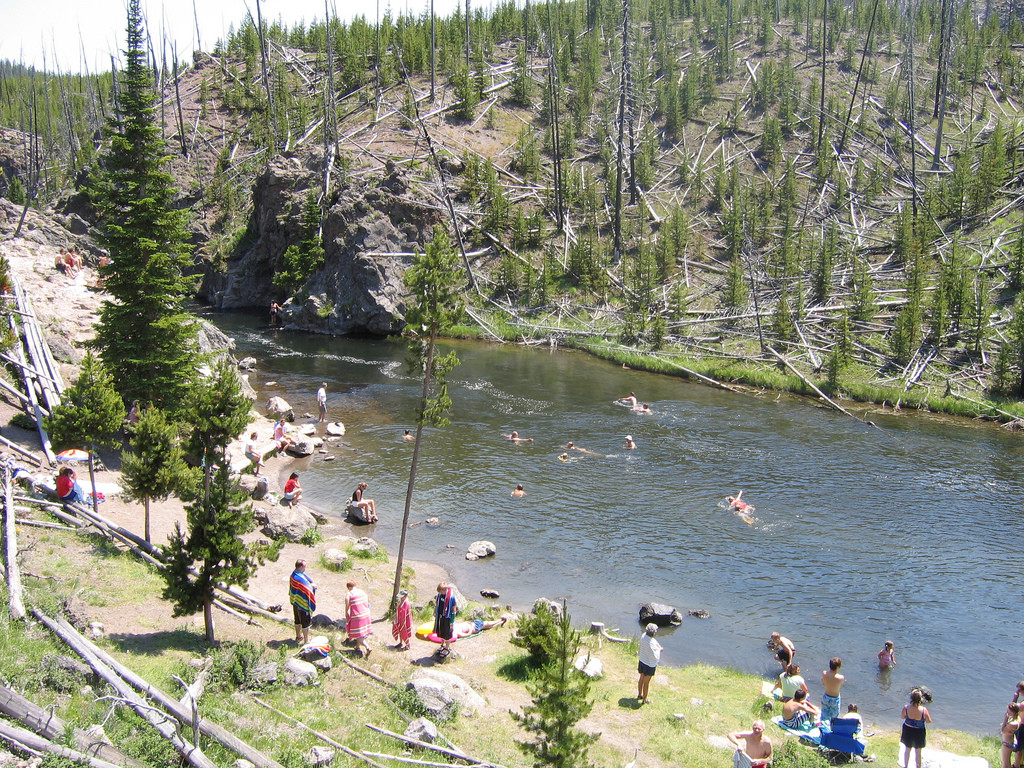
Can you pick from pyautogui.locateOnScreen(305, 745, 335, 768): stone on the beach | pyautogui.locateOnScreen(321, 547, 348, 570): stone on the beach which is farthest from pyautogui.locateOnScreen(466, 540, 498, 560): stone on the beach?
pyautogui.locateOnScreen(305, 745, 335, 768): stone on the beach

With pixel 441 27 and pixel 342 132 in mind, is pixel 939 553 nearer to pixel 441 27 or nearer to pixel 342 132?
pixel 342 132

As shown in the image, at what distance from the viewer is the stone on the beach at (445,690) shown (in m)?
13.7

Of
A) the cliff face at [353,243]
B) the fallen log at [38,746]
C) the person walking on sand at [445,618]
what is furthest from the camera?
the cliff face at [353,243]

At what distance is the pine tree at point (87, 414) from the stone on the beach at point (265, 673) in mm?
8501

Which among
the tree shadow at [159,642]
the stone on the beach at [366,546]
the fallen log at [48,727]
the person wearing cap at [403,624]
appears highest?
the fallen log at [48,727]

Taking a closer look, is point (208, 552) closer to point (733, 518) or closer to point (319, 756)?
point (319, 756)

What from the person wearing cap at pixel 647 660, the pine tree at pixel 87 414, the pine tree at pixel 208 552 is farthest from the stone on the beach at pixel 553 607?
the pine tree at pixel 87 414

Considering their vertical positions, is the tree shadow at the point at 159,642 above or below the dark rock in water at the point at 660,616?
above

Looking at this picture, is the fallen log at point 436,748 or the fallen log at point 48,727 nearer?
the fallen log at point 48,727

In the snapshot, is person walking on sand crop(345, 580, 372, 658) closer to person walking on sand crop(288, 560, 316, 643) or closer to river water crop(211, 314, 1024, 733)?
person walking on sand crop(288, 560, 316, 643)

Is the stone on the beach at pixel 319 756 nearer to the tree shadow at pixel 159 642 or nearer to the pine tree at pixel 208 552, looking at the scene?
the tree shadow at pixel 159 642

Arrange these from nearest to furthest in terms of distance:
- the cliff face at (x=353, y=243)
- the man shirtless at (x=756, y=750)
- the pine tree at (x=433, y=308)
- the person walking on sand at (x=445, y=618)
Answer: the man shirtless at (x=756, y=750) → the person walking on sand at (x=445, y=618) → the pine tree at (x=433, y=308) → the cliff face at (x=353, y=243)

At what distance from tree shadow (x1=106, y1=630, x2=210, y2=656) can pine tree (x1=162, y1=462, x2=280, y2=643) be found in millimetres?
362

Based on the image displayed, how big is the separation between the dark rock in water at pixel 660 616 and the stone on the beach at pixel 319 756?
10552 mm
